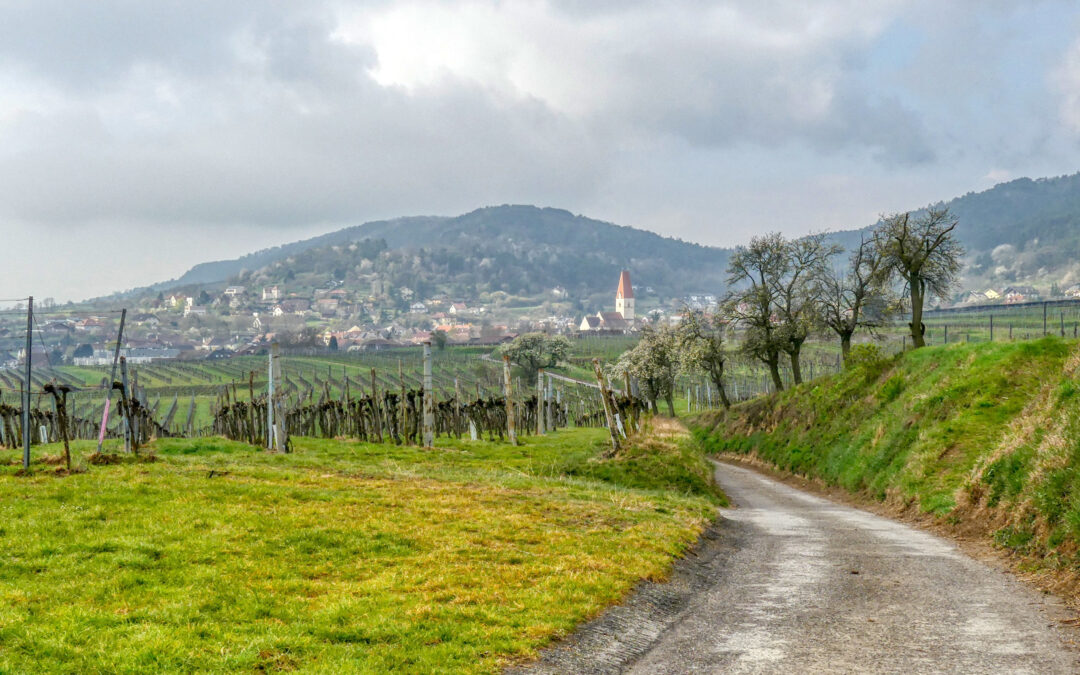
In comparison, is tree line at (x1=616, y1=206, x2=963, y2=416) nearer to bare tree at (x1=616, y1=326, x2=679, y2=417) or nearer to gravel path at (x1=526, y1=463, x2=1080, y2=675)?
bare tree at (x1=616, y1=326, x2=679, y2=417)

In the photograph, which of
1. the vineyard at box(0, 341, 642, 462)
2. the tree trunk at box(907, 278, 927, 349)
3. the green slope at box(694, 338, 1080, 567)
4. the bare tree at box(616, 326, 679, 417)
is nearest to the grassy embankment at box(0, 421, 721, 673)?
the green slope at box(694, 338, 1080, 567)

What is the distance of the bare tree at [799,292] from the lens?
6316 centimetres

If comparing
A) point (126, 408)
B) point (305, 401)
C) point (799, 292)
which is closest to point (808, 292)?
point (799, 292)

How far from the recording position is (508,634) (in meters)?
10.2

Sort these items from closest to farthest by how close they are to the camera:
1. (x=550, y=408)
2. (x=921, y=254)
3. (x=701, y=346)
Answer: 1. (x=921, y=254)
2. (x=701, y=346)
3. (x=550, y=408)

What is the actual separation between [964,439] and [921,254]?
80.8ft

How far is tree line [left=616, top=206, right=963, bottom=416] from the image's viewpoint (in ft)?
167

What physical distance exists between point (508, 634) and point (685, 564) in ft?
21.1

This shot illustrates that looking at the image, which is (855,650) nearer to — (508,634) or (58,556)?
(508,634)

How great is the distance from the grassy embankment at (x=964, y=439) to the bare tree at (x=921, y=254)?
18.3 feet

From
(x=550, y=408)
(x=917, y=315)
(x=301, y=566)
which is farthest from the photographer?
(x=550, y=408)

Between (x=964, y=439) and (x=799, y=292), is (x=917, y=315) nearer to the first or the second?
(x=799, y=292)

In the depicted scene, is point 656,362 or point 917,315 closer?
point 917,315

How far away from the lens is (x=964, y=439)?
27094mm
